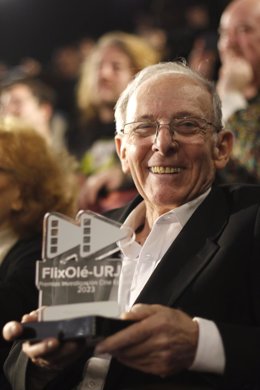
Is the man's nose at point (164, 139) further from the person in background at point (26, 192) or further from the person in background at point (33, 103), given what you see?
the person in background at point (33, 103)

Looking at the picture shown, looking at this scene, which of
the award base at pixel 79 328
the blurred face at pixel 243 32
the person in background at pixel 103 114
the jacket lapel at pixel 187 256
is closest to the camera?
the award base at pixel 79 328

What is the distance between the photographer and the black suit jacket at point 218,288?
128cm

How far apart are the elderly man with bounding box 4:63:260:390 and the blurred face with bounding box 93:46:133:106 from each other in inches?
61.8

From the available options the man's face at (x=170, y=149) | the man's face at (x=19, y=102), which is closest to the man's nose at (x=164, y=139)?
the man's face at (x=170, y=149)

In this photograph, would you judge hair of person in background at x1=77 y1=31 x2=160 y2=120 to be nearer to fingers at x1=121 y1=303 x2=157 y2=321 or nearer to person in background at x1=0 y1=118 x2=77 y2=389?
person in background at x1=0 y1=118 x2=77 y2=389

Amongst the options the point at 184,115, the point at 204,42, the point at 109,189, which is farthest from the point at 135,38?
the point at 184,115

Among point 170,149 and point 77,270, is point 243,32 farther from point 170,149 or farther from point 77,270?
point 77,270

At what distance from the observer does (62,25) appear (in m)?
3.84

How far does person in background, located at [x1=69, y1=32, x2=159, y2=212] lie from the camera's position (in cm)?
312

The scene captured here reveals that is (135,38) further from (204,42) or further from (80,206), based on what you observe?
(80,206)

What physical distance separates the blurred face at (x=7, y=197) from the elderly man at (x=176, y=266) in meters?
0.48

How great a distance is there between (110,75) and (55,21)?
0.70 meters

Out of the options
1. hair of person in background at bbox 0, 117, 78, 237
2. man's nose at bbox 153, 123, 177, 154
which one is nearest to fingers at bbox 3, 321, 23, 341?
man's nose at bbox 153, 123, 177, 154

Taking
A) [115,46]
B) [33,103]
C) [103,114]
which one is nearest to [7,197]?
[103,114]
